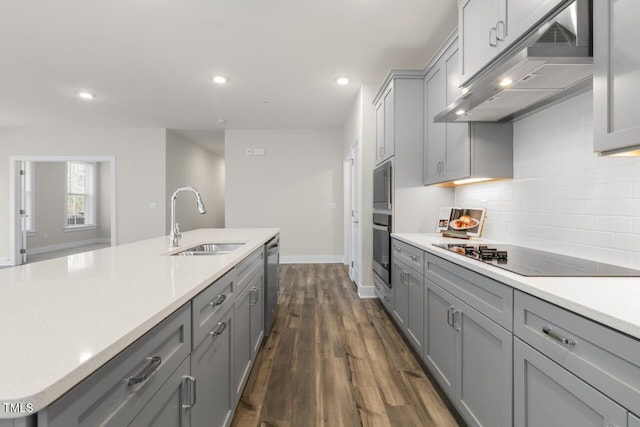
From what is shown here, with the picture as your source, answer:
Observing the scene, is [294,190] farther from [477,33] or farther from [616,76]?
[616,76]

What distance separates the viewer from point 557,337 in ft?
3.07

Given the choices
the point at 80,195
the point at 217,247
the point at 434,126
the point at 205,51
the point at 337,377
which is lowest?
the point at 337,377

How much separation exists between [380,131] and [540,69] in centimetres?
216

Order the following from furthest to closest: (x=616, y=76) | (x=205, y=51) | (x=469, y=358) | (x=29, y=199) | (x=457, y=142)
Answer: (x=29, y=199)
(x=205, y=51)
(x=457, y=142)
(x=469, y=358)
(x=616, y=76)

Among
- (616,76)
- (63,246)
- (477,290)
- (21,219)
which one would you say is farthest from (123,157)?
(616,76)

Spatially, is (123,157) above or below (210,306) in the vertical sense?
above

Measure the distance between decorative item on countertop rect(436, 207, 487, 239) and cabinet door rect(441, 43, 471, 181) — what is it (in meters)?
0.37

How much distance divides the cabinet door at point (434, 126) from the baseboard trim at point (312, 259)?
3522mm

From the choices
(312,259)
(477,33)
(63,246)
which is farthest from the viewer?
(63,246)

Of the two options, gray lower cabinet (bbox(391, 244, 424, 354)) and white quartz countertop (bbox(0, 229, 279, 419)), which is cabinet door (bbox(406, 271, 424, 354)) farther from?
white quartz countertop (bbox(0, 229, 279, 419))

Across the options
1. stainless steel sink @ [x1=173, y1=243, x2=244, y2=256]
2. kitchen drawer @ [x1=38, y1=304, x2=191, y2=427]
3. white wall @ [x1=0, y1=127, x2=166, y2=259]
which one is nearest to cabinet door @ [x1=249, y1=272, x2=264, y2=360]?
stainless steel sink @ [x1=173, y1=243, x2=244, y2=256]

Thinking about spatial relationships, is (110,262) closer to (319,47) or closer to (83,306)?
(83,306)

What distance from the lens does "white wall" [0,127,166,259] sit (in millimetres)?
6012

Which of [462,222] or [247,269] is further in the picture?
[462,222]
